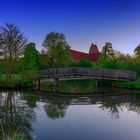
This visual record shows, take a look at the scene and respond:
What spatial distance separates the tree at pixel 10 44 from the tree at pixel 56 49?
59.7ft

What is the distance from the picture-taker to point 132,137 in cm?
1257

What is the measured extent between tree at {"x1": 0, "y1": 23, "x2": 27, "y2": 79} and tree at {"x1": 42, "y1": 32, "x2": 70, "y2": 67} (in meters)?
18.2

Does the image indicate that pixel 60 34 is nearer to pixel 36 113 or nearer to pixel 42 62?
pixel 42 62

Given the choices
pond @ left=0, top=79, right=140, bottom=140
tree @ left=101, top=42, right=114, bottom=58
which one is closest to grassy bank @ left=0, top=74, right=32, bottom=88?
pond @ left=0, top=79, right=140, bottom=140

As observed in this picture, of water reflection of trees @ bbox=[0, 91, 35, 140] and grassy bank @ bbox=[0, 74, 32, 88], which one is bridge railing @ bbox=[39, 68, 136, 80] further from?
water reflection of trees @ bbox=[0, 91, 35, 140]

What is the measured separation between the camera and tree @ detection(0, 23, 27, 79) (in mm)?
35969

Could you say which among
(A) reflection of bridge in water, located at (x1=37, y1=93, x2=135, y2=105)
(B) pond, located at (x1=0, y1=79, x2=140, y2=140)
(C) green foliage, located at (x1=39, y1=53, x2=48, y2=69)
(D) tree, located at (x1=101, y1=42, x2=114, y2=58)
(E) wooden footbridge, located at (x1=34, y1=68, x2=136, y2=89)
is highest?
(D) tree, located at (x1=101, y1=42, x2=114, y2=58)

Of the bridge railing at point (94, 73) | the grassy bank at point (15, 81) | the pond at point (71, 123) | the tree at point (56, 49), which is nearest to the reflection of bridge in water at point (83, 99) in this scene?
the pond at point (71, 123)

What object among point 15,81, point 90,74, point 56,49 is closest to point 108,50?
point 56,49

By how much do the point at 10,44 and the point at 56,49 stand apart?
19215 mm

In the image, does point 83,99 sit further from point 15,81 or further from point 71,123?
point 71,123

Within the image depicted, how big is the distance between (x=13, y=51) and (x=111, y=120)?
72.8ft

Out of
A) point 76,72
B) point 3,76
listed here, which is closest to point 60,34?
point 76,72

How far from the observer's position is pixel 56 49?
179 feet
